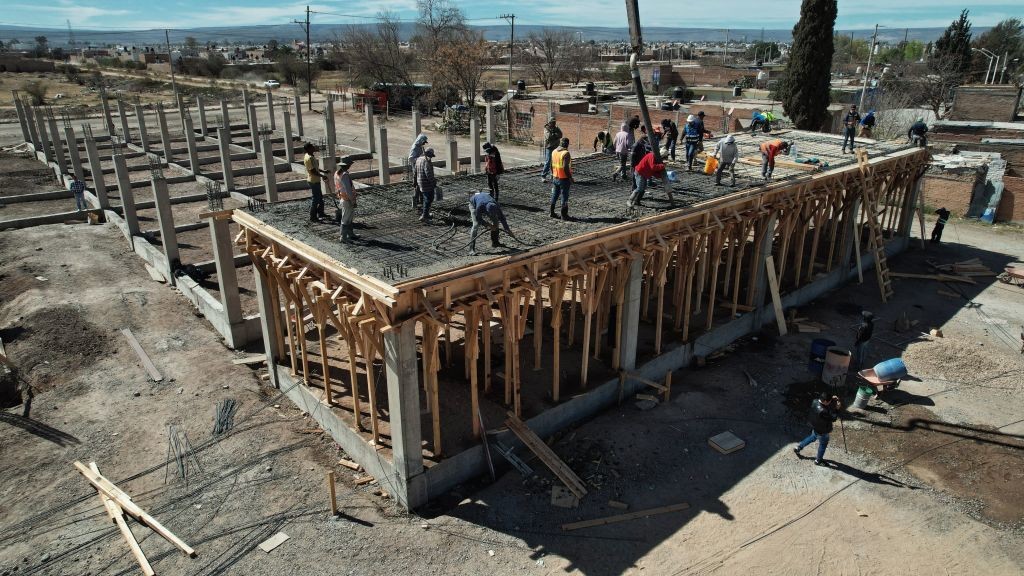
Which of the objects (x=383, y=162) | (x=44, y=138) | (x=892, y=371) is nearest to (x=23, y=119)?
(x=44, y=138)

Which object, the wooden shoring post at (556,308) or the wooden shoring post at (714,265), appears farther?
the wooden shoring post at (714,265)

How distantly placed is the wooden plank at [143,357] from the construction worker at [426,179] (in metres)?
6.88

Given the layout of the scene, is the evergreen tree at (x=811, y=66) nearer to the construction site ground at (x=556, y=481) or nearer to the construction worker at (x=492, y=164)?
the construction site ground at (x=556, y=481)

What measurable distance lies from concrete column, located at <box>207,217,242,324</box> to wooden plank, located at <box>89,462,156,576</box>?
552 centimetres

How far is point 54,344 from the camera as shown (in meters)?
15.3

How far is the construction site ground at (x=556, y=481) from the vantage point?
9.48 meters

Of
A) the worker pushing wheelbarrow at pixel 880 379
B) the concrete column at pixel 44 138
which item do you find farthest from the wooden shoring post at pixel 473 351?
the concrete column at pixel 44 138

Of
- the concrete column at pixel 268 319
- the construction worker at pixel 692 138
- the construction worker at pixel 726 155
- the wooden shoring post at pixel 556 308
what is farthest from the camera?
the construction worker at pixel 692 138

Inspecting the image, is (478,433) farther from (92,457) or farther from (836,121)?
(836,121)

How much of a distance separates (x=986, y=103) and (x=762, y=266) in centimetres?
3471

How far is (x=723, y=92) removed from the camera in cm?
6366

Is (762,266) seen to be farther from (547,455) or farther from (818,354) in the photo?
(547,455)

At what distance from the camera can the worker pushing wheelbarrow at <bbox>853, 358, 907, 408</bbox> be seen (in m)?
13.3

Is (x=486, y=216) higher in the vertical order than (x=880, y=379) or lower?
higher
